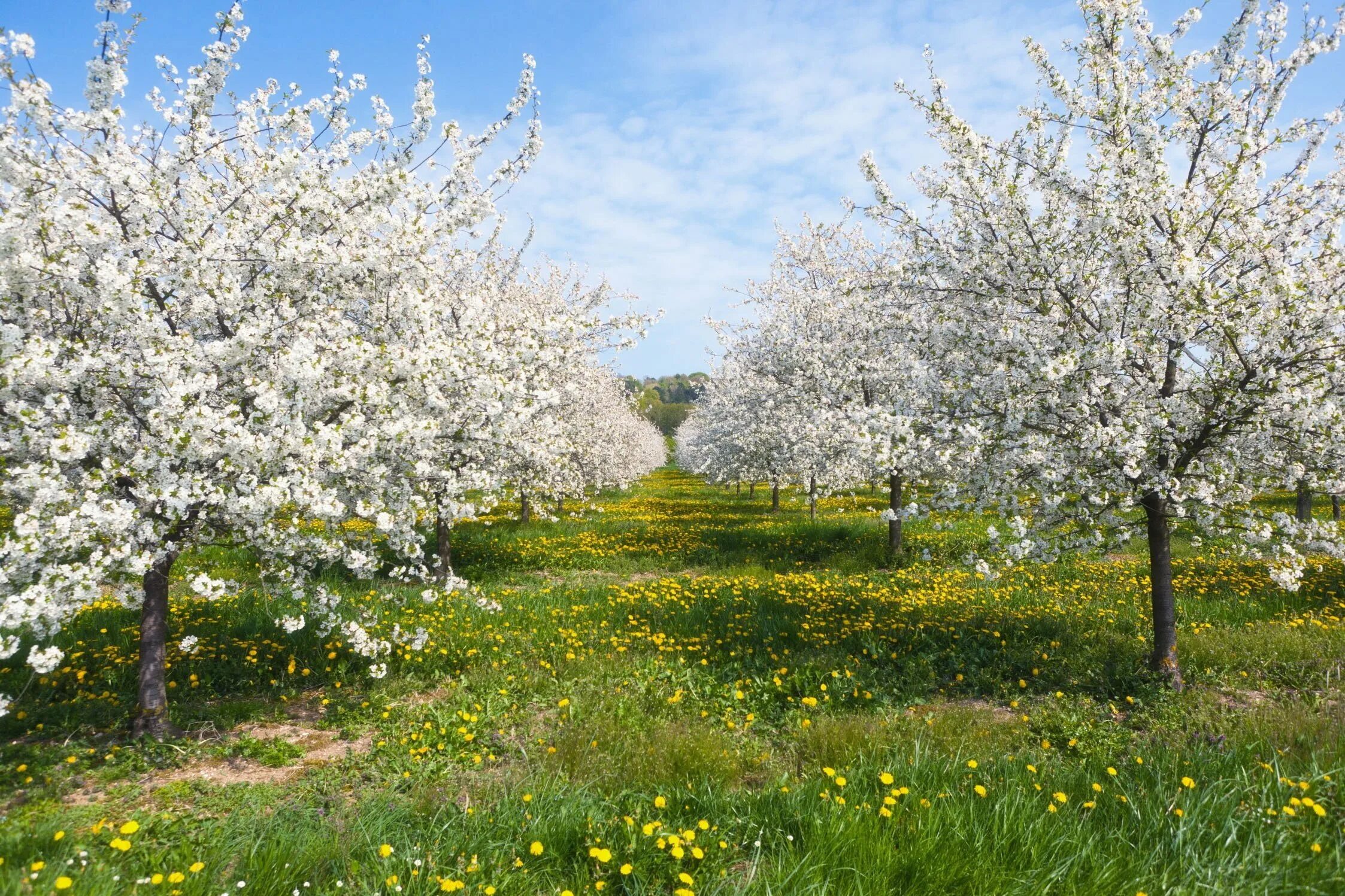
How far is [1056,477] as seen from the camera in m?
6.25

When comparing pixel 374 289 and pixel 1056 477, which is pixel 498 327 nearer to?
pixel 374 289

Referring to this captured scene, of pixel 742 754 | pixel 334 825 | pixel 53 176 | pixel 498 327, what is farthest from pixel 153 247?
pixel 742 754

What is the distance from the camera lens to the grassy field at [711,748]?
3285mm

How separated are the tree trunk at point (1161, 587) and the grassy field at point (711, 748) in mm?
394

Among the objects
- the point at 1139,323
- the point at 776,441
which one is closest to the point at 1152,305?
the point at 1139,323

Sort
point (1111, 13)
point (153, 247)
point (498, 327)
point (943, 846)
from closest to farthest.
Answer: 1. point (943, 846)
2. point (153, 247)
3. point (1111, 13)
4. point (498, 327)

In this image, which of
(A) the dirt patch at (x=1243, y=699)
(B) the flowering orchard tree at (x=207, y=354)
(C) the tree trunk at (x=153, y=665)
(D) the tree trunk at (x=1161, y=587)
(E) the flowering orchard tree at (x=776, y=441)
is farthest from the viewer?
(E) the flowering orchard tree at (x=776, y=441)

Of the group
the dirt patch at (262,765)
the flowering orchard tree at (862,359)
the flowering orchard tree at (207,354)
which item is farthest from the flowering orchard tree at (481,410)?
the flowering orchard tree at (862,359)

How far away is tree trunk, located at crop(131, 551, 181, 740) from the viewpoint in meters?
5.66

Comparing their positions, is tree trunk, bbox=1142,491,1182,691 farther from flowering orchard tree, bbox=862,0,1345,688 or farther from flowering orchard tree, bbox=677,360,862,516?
flowering orchard tree, bbox=677,360,862,516

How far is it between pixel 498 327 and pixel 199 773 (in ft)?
17.2

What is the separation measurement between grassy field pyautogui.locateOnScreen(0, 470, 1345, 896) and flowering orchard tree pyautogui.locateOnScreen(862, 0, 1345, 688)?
1.79 m

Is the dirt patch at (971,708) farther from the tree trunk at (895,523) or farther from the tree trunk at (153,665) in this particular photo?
the tree trunk at (895,523)

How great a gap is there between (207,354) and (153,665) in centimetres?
297
